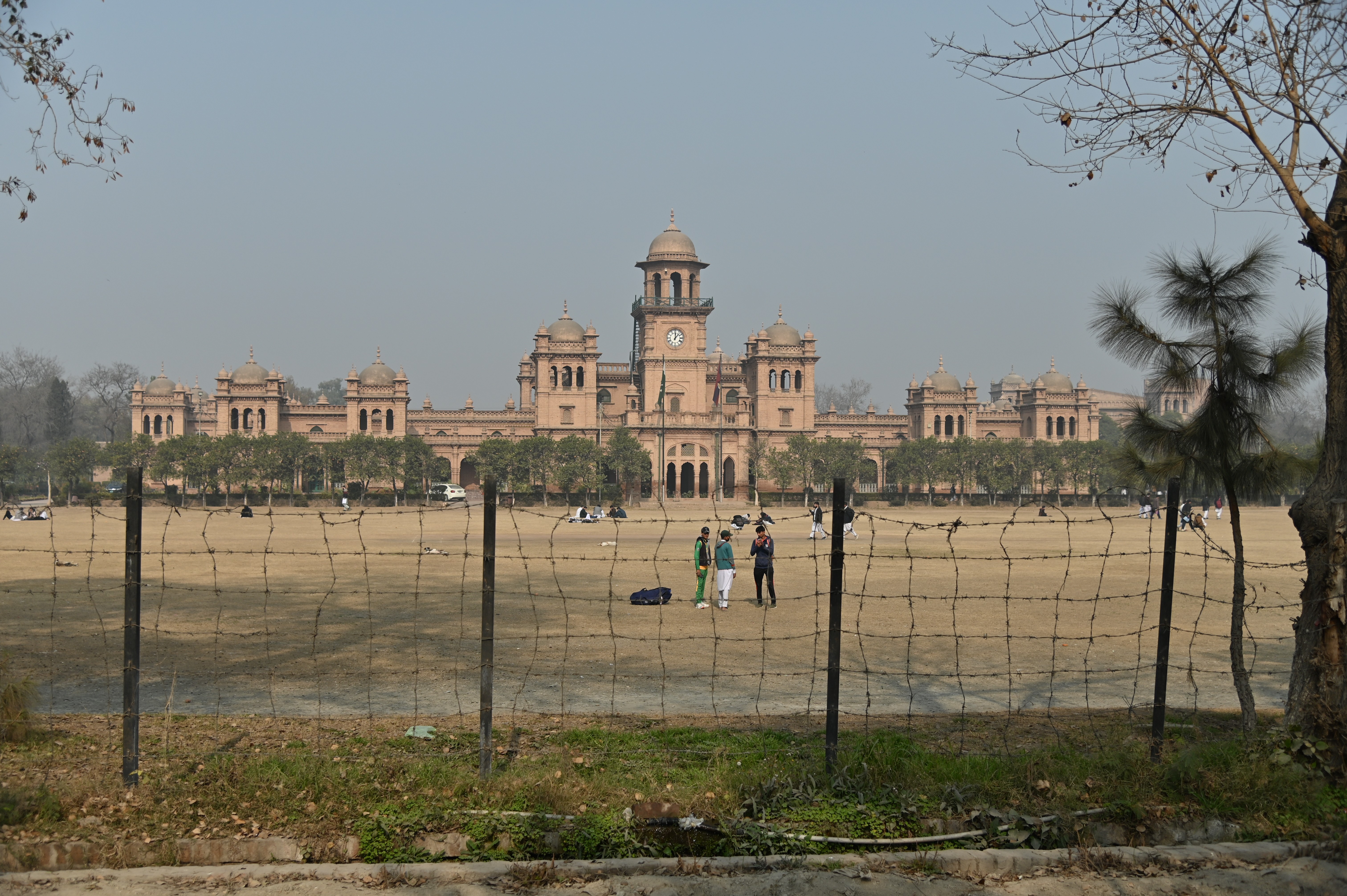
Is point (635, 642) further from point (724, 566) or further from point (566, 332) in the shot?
point (566, 332)

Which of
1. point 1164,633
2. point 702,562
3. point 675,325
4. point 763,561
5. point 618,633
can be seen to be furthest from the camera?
point 675,325

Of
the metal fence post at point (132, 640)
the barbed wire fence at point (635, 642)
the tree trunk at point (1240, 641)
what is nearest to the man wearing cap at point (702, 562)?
the barbed wire fence at point (635, 642)

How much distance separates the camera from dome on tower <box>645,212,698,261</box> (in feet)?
283

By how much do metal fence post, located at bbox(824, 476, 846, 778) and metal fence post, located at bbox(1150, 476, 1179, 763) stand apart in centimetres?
229

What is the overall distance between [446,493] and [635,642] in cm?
6693

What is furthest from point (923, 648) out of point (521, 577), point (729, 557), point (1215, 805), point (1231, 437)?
point (521, 577)

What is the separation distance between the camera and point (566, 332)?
288 ft

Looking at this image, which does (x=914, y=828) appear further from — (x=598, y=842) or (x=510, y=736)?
(x=510, y=736)

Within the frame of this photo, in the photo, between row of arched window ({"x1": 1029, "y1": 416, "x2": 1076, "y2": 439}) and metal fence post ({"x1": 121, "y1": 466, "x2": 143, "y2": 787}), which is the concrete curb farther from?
row of arched window ({"x1": 1029, "y1": 416, "x2": 1076, "y2": 439})

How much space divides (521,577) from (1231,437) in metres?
16.4

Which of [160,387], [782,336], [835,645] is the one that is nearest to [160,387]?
[160,387]

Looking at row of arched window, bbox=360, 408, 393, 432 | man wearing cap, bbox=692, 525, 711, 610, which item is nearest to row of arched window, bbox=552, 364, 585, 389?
row of arched window, bbox=360, 408, 393, 432

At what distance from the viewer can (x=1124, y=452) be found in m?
9.25

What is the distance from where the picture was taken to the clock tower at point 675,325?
86.0 metres
